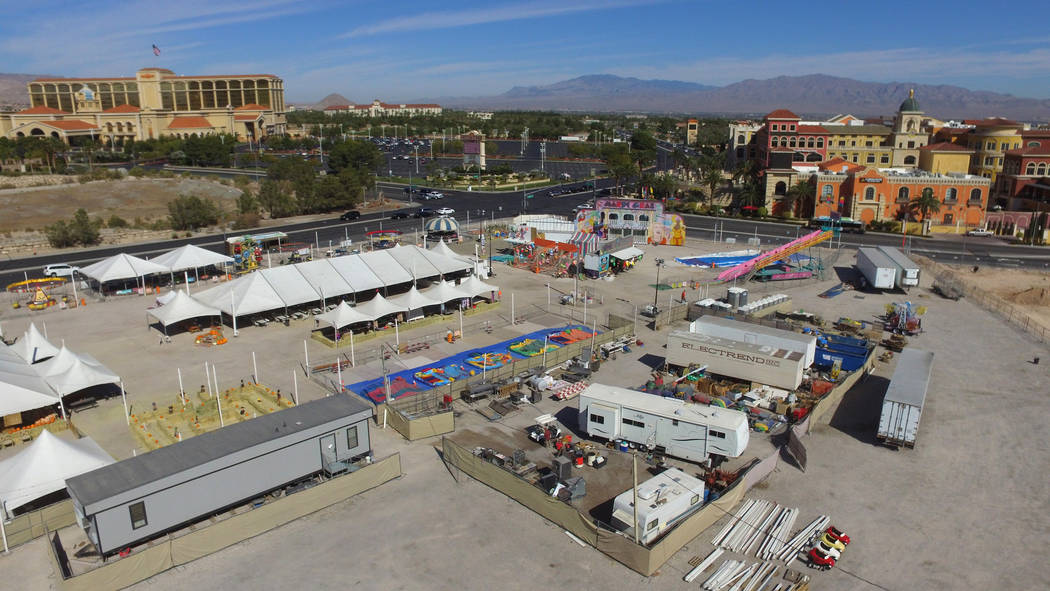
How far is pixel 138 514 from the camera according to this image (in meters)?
18.8

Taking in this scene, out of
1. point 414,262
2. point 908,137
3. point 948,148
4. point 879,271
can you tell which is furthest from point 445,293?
point 908,137

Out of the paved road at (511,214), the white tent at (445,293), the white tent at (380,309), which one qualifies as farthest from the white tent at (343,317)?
the paved road at (511,214)

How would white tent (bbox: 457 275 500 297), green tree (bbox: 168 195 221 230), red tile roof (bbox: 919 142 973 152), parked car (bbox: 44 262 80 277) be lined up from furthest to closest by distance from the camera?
red tile roof (bbox: 919 142 973 152) < green tree (bbox: 168 195 221 230) < parked car (bbox: 44 262 80 277) < white tent (bbox: 457 275 500 297)

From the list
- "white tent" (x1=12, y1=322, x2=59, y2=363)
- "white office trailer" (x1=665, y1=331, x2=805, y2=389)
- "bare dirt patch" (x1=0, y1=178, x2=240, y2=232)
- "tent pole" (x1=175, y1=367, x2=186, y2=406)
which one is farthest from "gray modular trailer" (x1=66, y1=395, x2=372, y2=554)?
"bare dirt patch" (x1=0, y1=178, x2=240, y2=232)

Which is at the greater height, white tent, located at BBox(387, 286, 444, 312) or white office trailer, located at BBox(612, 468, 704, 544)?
white tent, located at BBox(387, 286, 444, 312)

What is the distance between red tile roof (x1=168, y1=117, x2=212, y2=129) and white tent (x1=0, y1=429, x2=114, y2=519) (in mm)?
155322

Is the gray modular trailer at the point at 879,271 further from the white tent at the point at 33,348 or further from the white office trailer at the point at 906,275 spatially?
the white tent at the point at 33,348

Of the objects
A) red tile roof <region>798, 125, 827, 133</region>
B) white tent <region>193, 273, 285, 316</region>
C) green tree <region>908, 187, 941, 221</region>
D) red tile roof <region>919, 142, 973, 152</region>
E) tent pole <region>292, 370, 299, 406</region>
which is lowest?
tent pole <region>292, 370, 299, 406</region>

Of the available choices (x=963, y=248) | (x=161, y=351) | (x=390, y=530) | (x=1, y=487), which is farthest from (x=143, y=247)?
(x=963, y=248)

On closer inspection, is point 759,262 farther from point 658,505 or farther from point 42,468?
point 42,468

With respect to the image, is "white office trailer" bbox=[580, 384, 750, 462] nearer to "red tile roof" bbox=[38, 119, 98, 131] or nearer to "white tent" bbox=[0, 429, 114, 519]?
"white tent" bbox=[0, 429, 114, 519]

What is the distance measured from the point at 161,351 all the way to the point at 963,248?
68.1m

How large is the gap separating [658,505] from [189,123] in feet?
551

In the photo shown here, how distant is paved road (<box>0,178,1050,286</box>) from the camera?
58.6m
